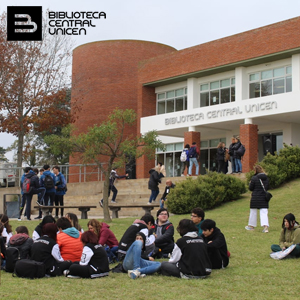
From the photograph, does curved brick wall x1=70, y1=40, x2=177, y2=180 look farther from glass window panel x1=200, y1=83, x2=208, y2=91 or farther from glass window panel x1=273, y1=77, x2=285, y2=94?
glass window panel x1=273, y1=77, x2=285, y2=94

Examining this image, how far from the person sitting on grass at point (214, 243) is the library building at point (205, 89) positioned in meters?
19.7

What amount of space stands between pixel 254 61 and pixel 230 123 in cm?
403

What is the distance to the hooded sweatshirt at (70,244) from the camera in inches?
348

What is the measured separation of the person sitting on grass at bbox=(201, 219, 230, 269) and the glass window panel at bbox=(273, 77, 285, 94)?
2145cm

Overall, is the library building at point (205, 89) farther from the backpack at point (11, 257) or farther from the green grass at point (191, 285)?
the backpack at point (11, 257)

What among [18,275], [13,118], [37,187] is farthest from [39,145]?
[18,275]

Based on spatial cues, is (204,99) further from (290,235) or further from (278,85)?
(290,235)

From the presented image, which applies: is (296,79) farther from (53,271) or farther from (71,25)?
(53,271)

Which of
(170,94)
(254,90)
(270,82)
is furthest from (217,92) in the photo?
(170,94)

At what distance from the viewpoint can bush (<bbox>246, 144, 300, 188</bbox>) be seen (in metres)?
22.0

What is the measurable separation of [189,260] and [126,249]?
176 cm

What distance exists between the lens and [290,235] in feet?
32.6

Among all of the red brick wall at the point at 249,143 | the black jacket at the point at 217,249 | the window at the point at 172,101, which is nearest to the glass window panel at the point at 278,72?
the red brick wall at the point at 249,143

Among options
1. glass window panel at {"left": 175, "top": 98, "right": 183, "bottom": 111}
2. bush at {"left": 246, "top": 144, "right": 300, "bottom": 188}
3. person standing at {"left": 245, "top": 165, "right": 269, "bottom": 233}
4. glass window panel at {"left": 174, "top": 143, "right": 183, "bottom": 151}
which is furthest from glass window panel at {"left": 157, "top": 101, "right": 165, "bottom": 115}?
person standing at {"left": 245, "top": 165, "right": 269, "bottom": 233}
